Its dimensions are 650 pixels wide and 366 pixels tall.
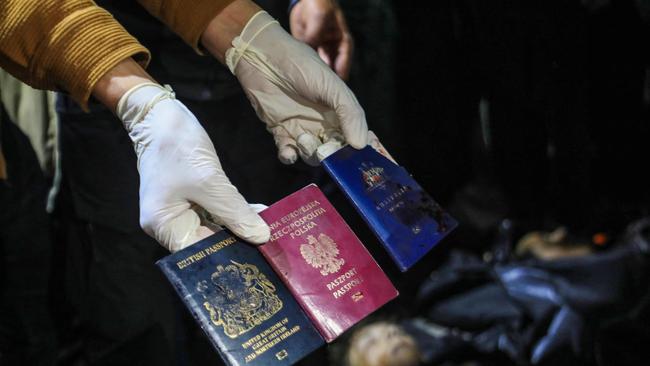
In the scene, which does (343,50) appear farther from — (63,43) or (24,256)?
(24,256)

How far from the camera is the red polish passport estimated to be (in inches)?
27.2

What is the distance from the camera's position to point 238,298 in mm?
662

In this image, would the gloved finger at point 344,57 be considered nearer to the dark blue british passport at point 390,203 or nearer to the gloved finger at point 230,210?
the dark blue british passport at point 390,203

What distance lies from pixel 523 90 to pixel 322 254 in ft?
1.59

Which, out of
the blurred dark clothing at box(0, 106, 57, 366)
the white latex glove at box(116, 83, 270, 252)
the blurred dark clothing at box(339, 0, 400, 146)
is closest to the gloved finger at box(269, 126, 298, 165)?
the white latex glove at box(116, 83, 270, 252)

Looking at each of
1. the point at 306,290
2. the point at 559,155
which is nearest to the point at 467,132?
the point at 559,155

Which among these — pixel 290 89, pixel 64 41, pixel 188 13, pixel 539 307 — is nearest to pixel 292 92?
pixel 290 89

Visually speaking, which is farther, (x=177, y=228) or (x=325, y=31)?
(x=325, y=31)

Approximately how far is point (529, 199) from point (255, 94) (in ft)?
2.20

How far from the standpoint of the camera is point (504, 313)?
1.43 meters

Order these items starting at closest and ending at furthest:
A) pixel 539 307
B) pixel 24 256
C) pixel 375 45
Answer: pixel 24 256 < pixel 375 45 < pixel 539 307

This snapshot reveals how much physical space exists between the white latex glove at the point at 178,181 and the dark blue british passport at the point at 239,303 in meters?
0.03

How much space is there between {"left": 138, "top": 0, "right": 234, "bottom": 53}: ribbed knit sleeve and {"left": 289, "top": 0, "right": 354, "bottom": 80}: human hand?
6.4 inches

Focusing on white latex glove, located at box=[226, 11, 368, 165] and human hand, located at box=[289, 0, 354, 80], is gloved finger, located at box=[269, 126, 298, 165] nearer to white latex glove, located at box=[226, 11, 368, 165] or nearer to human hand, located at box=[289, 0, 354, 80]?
white latex glove, located at box=[226, 11, 368, 165]
